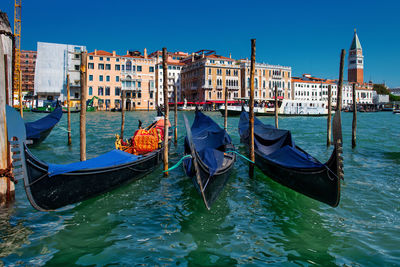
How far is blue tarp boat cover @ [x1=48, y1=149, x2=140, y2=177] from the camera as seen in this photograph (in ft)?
12.6

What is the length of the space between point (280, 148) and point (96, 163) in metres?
4.04

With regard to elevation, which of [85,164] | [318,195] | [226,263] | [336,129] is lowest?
[226,263]

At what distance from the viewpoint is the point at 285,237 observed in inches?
148

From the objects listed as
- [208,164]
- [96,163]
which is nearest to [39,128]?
[96,163]

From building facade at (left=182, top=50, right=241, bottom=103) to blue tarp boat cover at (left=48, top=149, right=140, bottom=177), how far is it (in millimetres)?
38553

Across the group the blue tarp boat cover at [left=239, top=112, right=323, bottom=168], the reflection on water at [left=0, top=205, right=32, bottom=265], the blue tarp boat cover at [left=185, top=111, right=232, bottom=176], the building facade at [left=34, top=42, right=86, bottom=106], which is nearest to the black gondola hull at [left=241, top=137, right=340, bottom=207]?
the blue tarp boat cover at [left=239, top=112, right=323, bottom=168]

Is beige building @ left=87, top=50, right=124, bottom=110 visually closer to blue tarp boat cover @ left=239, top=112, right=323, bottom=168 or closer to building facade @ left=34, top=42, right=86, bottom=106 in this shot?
building facade @ left=34, top=42, right=86, bottom=106

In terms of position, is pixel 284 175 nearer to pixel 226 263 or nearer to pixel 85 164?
pixel 226 263

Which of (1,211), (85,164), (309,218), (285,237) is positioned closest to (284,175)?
(309,218)

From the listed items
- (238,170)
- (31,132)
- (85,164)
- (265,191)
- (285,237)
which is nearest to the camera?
(285,237)

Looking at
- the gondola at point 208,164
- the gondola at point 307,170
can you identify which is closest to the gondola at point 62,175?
the gondola at point 208,164

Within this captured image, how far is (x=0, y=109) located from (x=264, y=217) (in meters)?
3.79

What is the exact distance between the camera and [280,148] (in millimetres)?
6832

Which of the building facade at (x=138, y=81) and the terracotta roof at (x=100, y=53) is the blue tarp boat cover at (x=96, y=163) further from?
the terracotta roof at (x=100, y=53)
